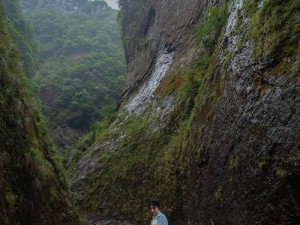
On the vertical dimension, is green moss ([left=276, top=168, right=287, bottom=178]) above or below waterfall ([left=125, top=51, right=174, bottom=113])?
above

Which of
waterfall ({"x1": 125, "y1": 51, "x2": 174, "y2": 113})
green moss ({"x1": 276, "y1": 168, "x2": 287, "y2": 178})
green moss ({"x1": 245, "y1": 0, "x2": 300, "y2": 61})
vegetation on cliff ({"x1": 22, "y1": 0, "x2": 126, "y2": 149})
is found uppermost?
green moss ({"x1": 245, "y1": 0, "x2": 300, "y2": 61})

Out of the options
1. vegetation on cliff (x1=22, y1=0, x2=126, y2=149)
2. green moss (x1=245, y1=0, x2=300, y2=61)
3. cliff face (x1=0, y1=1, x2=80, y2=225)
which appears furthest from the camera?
vegetation on cliff (x1=22, y1=0, x2=126, y2=149)

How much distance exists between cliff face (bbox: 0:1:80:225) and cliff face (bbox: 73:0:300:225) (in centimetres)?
367

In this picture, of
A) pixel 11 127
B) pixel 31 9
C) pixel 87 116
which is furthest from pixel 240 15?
pixel 31 9

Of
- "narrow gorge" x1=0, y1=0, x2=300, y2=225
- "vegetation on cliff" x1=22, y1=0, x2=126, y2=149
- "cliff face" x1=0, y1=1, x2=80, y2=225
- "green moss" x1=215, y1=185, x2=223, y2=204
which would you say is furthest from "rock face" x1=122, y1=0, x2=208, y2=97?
"green moss" x1=215, y1=185, x2=223, y2=204

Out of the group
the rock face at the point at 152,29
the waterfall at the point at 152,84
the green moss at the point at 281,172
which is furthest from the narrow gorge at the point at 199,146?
the rock face at the point at 152,29

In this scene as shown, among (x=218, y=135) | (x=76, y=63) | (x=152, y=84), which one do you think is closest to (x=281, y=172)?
(x=218, y=135)

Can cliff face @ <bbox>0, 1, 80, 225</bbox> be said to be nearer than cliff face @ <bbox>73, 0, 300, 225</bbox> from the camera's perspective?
Yes

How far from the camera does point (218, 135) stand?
9.79 meters

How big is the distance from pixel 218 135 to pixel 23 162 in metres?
4.92

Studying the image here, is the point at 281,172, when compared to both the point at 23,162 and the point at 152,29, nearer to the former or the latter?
the point at 23,162

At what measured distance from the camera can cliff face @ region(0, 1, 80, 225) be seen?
22.8 feet

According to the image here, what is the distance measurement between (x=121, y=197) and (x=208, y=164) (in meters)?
5.52

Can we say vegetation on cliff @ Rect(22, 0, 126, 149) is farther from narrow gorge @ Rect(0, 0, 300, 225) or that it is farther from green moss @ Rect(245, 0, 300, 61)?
green moss @ Rect(245, 0, 300, 61)
